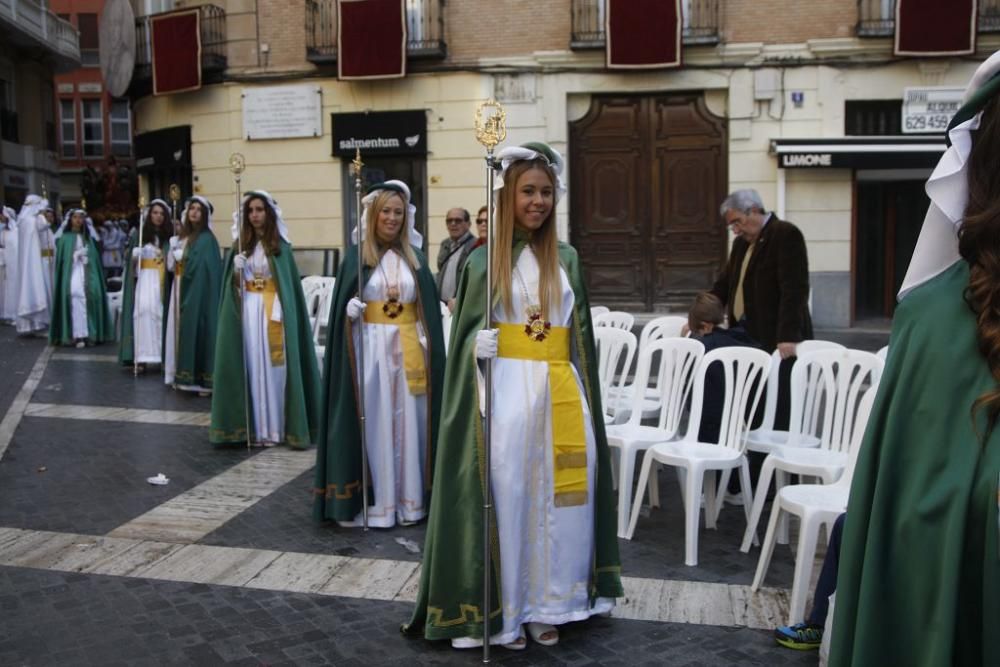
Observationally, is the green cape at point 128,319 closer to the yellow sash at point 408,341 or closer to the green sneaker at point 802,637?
the yellow sash at point 408,341

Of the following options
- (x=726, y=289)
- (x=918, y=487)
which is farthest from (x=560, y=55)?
(x=918, y=487)

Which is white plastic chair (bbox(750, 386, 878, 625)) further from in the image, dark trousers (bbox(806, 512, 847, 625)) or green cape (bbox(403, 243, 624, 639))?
green cape (bbox(403, 243, 624, 639))

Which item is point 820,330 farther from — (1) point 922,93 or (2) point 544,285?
(2) point 544,285

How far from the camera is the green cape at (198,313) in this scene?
1026 cm

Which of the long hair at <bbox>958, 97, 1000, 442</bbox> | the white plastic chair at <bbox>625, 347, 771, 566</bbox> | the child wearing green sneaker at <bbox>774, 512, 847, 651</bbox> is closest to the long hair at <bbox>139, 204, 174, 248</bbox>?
the white plastic chair at <bbox>625, 347, 771, 566</bbox>

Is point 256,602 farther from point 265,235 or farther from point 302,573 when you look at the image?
point 265,235

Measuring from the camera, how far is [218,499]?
6.40 metres

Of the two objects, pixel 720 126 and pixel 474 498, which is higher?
pixel 720 126

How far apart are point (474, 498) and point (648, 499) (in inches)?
103

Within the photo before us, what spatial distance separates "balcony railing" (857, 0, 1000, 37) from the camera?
51.1 feet

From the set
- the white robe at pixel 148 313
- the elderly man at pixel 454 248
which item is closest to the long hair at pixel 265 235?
the elderly man at pixel 454 248

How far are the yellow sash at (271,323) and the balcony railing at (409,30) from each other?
32.7ft

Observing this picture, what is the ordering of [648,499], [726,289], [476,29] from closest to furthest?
[648,499] < [726,289] < [476,29]

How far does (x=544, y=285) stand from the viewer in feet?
13.4
